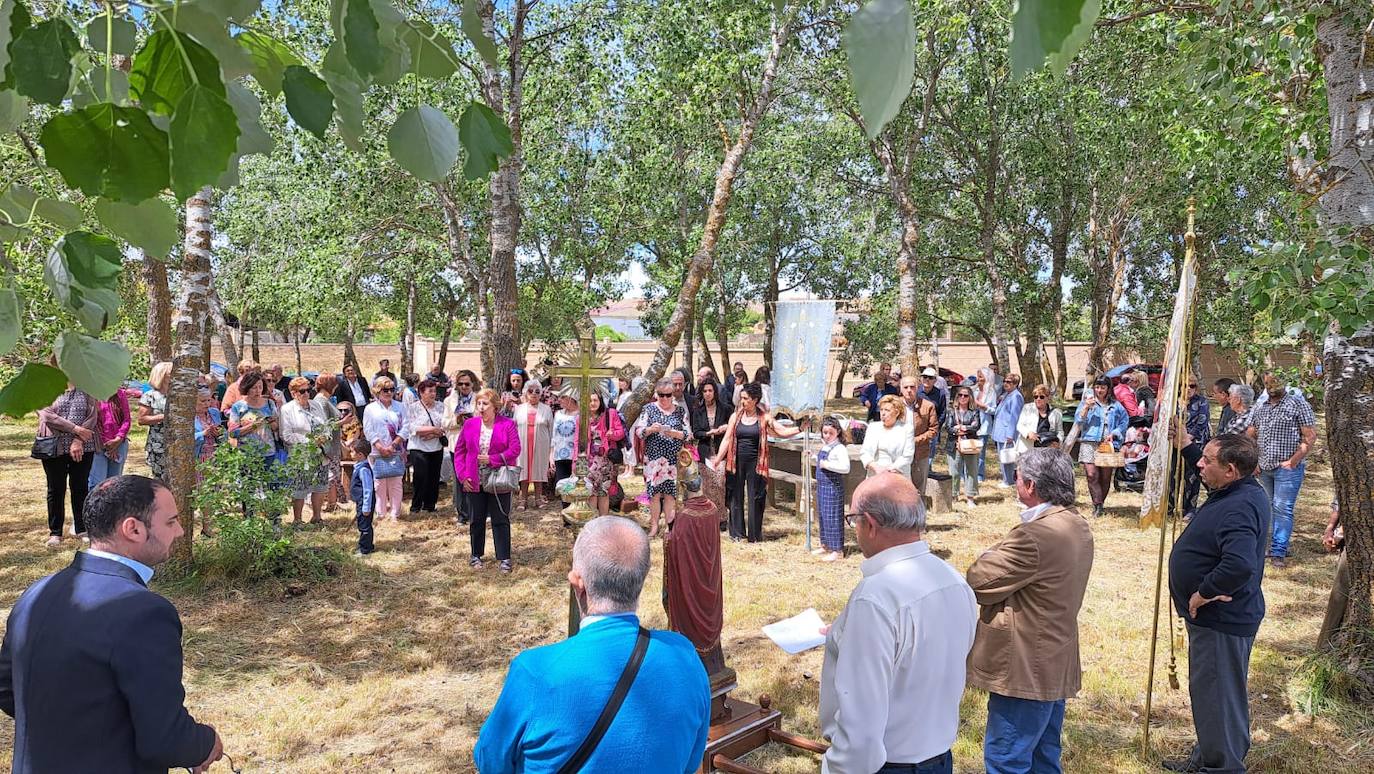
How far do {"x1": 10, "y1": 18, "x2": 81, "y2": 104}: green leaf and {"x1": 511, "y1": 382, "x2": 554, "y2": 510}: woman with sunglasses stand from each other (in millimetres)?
9272

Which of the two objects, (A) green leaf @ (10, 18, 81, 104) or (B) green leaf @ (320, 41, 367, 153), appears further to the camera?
(B) green leaf @ (320, 41, 367, 153)

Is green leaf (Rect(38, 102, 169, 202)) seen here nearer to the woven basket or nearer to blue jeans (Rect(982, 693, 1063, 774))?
blue jeans (Rect(982, 693, 1063, 774))

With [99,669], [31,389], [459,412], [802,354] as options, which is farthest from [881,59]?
[459,412]

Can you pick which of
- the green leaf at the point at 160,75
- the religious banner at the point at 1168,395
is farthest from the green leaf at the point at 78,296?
the religious banner at the point at 1168,395

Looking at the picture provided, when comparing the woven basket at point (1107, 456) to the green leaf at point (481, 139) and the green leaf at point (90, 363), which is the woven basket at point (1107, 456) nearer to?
the green leaf at point (481, 139)

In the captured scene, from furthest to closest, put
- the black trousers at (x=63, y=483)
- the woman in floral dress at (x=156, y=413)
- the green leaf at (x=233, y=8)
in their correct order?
the black trousers at (x=63, y=483) < the woman in floral dress at (x=156, y=413) < the green leaf at (x=233, y=8)

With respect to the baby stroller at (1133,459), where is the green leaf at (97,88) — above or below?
above

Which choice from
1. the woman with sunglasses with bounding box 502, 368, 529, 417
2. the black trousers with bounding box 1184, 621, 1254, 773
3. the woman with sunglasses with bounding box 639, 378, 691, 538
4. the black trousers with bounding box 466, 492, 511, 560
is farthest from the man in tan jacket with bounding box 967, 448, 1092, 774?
the woman with sunglasses with bounding box 502, 368, 529, 417

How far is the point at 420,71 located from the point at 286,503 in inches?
277

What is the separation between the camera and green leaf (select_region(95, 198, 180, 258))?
49.9 inches

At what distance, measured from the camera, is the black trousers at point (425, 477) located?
416 inches

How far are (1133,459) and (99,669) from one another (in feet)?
39.0

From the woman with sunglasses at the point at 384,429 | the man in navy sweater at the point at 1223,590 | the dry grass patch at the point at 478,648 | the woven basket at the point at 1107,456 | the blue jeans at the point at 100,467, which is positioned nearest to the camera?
the man in navy sweater at the point at 1223,590

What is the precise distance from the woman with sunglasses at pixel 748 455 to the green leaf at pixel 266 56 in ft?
26.3
